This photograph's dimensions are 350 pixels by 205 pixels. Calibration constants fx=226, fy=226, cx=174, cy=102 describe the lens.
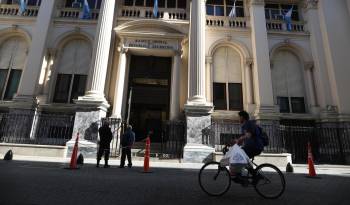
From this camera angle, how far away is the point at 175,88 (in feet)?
45.7

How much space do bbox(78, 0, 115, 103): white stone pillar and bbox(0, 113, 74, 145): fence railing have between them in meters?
1.73

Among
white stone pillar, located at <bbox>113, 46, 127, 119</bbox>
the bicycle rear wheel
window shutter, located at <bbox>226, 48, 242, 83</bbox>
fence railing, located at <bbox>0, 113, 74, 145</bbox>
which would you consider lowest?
the bicycle rear wheel

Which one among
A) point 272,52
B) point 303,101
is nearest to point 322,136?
point 303,101

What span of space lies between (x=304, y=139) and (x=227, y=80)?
5860mm

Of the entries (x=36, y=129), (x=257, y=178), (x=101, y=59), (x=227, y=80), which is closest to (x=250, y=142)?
(x=257, y=178)

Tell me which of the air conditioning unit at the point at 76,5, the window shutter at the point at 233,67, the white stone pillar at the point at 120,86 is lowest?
the white stone pillar at the point at 120,86

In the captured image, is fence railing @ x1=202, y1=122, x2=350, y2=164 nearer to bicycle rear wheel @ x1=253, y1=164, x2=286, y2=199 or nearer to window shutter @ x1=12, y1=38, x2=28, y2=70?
bicycle rear wheel @ x1=253, y1=164, x2=286, y2=199

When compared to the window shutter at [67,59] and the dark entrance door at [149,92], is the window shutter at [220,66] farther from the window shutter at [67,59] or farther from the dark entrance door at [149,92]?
the window shutter at [67,59]

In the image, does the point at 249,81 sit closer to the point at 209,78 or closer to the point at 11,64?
the point at 209,78

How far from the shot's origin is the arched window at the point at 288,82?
15.1m

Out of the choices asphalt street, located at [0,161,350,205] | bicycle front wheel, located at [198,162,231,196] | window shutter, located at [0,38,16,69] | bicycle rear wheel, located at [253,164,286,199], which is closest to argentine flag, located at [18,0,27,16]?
window shutter, located at [0,38,16,69]

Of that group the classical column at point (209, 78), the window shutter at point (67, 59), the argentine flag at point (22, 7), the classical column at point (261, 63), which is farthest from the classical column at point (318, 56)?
the argentine flag at point (22, 7)

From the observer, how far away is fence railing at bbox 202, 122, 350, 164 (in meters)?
12.1

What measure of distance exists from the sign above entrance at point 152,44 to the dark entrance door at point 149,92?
4.34 feet
